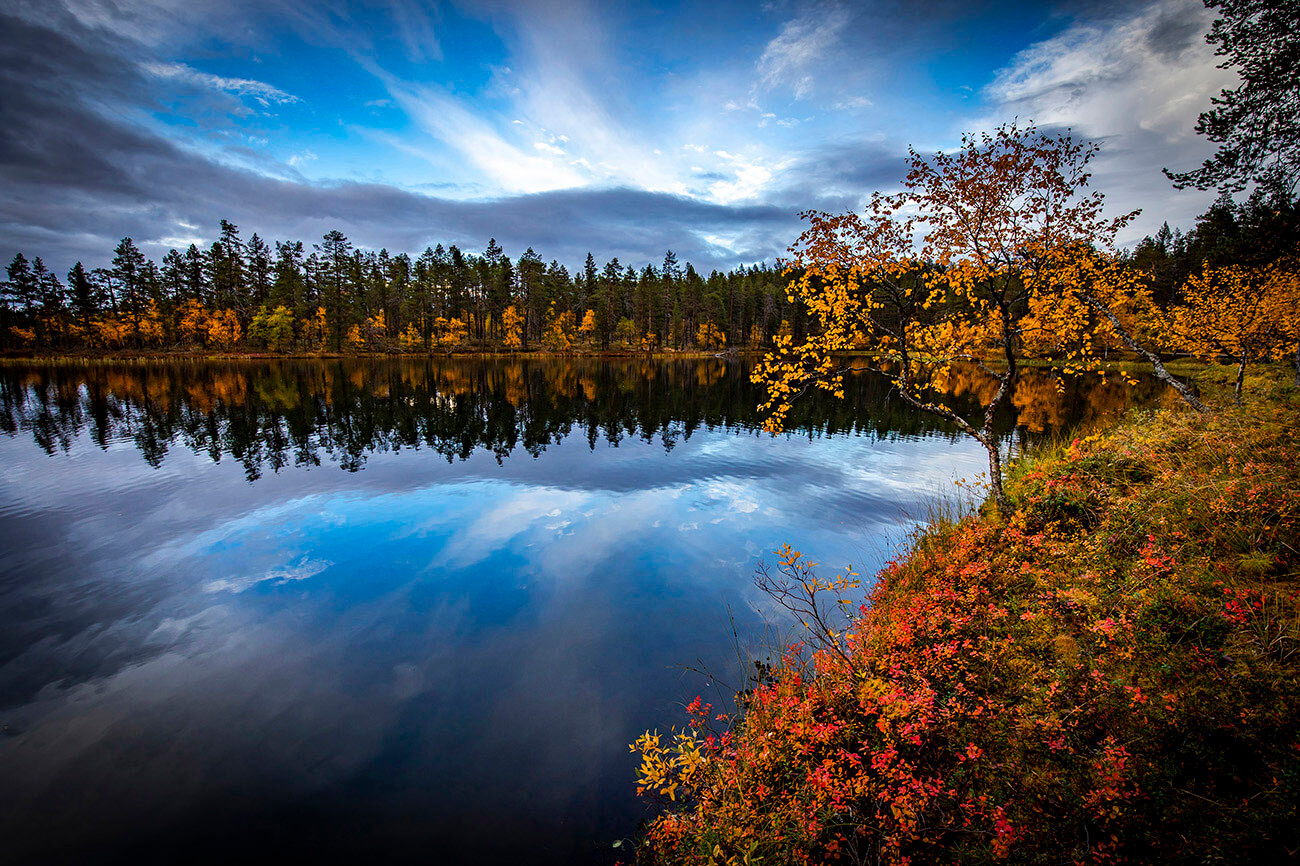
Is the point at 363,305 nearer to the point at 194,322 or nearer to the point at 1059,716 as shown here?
the point at 194,322

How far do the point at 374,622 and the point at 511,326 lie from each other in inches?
4047

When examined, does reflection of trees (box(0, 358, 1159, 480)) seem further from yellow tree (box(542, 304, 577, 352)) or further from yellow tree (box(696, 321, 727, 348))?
yellow tree (box(696, 321, 727, 348))

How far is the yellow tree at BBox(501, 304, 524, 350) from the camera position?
10512 centimetres

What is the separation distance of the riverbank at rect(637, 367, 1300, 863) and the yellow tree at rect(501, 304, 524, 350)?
10592 cm

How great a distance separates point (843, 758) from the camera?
18.9 feet

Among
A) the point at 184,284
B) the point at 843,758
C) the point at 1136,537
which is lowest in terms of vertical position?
the point at 843,758

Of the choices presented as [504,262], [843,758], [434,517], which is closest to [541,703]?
[843,758]

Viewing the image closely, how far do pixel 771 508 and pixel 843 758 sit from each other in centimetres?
1210

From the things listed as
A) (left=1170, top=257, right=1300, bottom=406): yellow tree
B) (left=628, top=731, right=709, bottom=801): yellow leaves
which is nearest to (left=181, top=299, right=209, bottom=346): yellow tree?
(left=628, top=731, right=709, bottom=801): yellow leaves

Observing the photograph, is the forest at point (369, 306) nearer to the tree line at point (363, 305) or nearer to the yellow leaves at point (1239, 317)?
the tree line at point (363, 305)

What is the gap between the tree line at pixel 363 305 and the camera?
10006 cm

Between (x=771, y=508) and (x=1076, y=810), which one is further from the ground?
(x=1076, y=810)

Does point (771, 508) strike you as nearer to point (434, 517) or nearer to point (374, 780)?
point (434, 517)

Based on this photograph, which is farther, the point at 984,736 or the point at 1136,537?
the point at 1136,537
